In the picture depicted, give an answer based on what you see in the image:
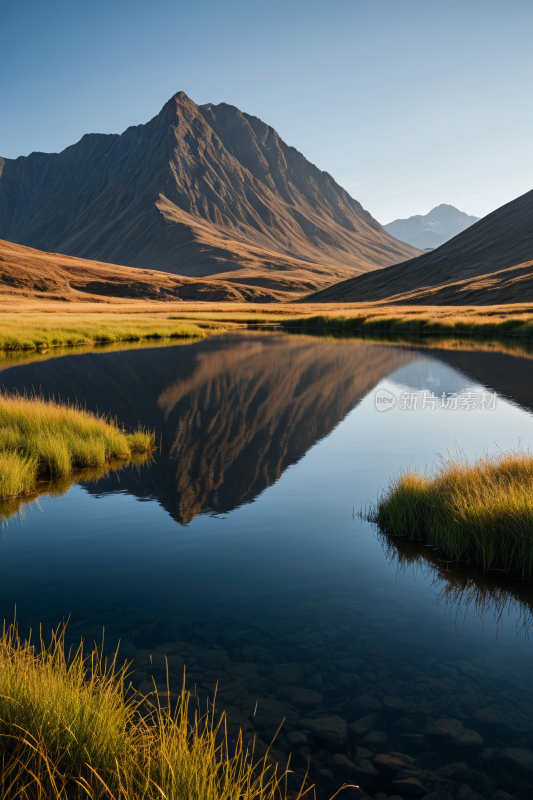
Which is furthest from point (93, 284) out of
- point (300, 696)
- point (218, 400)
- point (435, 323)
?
point (300, 696)

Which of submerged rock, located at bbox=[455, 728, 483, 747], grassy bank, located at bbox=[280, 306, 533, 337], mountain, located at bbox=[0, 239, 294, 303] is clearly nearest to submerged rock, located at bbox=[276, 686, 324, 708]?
submerged rock, located at bbox=[455, 728, 483, 747]

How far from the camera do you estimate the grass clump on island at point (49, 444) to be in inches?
472

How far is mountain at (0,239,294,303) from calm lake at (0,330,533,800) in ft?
386

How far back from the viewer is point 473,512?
8.30 m

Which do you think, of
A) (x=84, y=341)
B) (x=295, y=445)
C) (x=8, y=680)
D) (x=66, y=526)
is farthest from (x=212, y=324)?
(x=8, y=680)

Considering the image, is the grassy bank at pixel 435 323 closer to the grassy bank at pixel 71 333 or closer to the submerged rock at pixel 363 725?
the grassy bank at pixel 71 333

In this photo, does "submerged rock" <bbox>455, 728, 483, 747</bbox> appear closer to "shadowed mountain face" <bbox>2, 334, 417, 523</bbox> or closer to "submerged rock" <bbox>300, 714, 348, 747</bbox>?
"submerged rock" <bbox>300, 714, 348, 747</bbox>

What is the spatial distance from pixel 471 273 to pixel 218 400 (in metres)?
109

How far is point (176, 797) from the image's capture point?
329 cm

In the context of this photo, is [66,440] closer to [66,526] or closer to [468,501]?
[66,526]

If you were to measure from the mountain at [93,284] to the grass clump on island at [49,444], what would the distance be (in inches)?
4463

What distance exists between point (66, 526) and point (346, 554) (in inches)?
201

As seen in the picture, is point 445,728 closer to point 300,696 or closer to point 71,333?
point 300,696

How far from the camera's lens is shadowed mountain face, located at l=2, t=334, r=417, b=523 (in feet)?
43.4
